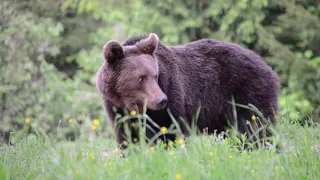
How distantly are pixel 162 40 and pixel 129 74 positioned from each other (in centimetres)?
771

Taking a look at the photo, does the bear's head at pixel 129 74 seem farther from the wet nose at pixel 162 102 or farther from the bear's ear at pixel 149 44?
the wet nose at pixel 162 102

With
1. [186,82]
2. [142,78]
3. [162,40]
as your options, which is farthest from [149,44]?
[162,40]

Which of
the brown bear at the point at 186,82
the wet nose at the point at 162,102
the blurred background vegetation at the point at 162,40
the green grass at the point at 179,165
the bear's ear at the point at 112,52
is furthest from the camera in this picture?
the blurred background vegetation at the point at 162,40

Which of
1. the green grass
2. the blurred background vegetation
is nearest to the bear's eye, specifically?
the green grass

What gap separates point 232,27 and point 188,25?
1121mm

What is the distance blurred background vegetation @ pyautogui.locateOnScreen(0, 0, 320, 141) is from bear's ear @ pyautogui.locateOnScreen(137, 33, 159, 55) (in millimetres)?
5537

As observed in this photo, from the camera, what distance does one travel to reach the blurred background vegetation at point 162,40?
12625 millimetres

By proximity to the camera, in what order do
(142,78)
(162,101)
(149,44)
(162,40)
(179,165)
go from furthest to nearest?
(162,40), (149,44), (142,78), (162,101), (179,165)

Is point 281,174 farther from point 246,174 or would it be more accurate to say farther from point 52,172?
point 52,172

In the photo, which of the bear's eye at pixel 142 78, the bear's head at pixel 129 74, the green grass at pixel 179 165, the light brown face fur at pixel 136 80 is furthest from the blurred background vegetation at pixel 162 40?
the green grass at pixel 179 165

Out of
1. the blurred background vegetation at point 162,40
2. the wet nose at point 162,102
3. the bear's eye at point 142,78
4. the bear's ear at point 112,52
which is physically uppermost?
the bear's ear at point 112,52

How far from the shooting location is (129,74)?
5820 millimetres

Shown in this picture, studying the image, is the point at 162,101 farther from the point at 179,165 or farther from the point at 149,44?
the point at 179,165

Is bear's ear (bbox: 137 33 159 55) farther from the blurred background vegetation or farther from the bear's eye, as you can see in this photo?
the blurred background vegetation
